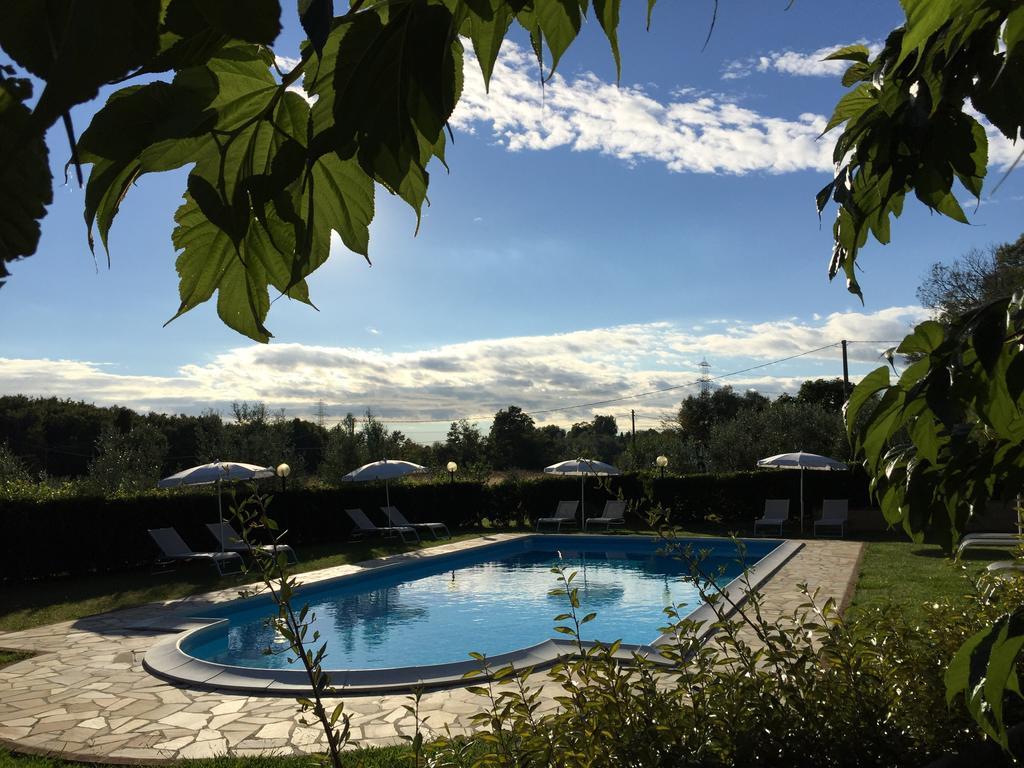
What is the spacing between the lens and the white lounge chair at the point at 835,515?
19.1 meters

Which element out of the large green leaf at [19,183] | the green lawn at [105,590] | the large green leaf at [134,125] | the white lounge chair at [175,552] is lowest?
the green lawn at [105,590]

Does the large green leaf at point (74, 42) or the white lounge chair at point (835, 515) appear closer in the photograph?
the large green leaf at point (74, 42)

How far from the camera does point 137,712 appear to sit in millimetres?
6934

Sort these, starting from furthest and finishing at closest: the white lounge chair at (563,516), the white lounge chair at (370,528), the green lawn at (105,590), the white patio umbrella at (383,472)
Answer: the white lounge chair at (563,516)
the white patio umbrella at (383,472)
the white lounge chair at (370,528)
the green lawn at (105,590)

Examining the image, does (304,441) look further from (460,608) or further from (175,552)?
(460,608)

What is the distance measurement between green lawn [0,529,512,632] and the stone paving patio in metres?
1.44

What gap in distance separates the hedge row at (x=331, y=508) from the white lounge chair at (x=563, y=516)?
0.78 m

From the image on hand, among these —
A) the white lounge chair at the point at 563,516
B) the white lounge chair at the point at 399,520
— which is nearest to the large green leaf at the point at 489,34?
the white lounge chair at the point at 399,520

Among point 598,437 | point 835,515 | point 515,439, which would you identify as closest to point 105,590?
point 835,515

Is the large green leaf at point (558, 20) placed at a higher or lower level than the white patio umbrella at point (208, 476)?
higher

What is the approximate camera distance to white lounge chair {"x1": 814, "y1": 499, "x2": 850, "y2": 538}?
19078 mm

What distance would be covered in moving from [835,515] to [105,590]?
16.5 metres

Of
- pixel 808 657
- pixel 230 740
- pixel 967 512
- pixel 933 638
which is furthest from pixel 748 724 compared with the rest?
pixel 230 740

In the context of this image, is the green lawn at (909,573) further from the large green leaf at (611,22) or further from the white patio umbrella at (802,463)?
the large green leaf at (611,22)
